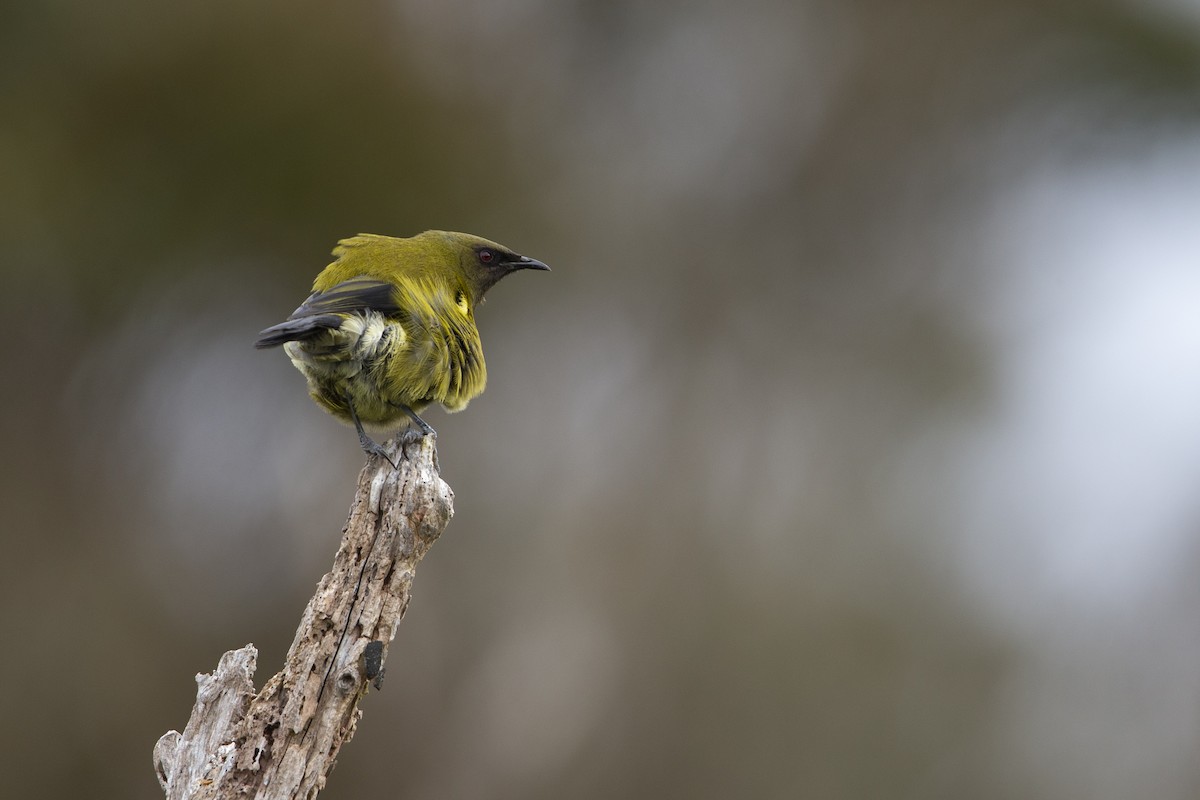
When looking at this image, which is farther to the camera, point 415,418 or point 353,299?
point 415,418

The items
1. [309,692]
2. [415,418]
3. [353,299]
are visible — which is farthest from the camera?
[415,418]

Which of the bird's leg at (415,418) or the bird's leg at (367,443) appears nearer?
the bird's leg at (367,443)

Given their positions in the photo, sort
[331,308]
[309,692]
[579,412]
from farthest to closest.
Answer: [579,412] → [331,308] → [309,692]

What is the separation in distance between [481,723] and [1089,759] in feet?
15.4

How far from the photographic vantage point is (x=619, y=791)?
8492mm

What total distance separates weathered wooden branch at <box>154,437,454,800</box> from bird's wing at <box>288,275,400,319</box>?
91 centimetres

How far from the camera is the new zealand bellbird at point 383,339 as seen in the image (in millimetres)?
3883

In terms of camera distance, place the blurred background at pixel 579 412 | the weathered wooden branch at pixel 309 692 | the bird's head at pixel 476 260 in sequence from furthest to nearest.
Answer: the blurred background at pixel 579 412
the bird's head at pixel 476 260
the weathered wooden branch at pixel 309 692

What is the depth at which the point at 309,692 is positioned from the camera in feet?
9.96

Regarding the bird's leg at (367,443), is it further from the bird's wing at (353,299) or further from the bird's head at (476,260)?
the bird's head at (476,260)

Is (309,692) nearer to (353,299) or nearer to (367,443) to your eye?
Answer: (367,443)

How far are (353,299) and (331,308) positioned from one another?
0.46 feet

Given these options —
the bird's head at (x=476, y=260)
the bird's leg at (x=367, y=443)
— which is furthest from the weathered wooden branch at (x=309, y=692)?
the bird's head at (x=476, y=260)

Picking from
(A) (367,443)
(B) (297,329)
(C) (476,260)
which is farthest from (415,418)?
(C) (476,260)
